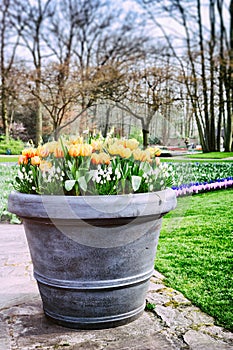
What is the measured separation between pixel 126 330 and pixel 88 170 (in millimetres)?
821

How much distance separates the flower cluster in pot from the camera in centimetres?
200

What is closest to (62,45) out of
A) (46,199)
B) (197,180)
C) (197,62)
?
(197,62)

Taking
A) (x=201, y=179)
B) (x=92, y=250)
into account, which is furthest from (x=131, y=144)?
(x=201, y=179)

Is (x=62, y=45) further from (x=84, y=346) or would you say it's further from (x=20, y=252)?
(x=84, y=346)

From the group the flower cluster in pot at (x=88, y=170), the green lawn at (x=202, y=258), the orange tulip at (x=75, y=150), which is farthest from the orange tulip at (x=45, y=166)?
the green lawn at (x=202, y=258)

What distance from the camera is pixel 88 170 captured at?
2.05 meters

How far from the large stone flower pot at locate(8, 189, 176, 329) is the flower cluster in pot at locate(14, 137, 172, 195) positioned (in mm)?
91

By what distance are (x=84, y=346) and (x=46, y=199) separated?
0.70m

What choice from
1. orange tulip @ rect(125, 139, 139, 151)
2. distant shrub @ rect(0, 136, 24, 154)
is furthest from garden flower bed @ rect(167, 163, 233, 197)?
distant shrub @ rect(0, 136, 24, 154)

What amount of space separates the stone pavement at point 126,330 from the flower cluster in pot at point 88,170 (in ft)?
2.26

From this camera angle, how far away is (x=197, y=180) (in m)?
7.98

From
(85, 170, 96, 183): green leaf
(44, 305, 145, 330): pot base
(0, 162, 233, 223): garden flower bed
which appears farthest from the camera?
(0, 162, 233, 223): garden flower bed

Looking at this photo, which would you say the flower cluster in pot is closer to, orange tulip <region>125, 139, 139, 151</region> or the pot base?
orange tulip <region>125, 139, 139, 151</region>

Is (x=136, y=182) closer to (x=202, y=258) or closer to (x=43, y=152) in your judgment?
(x=43, y=152)
